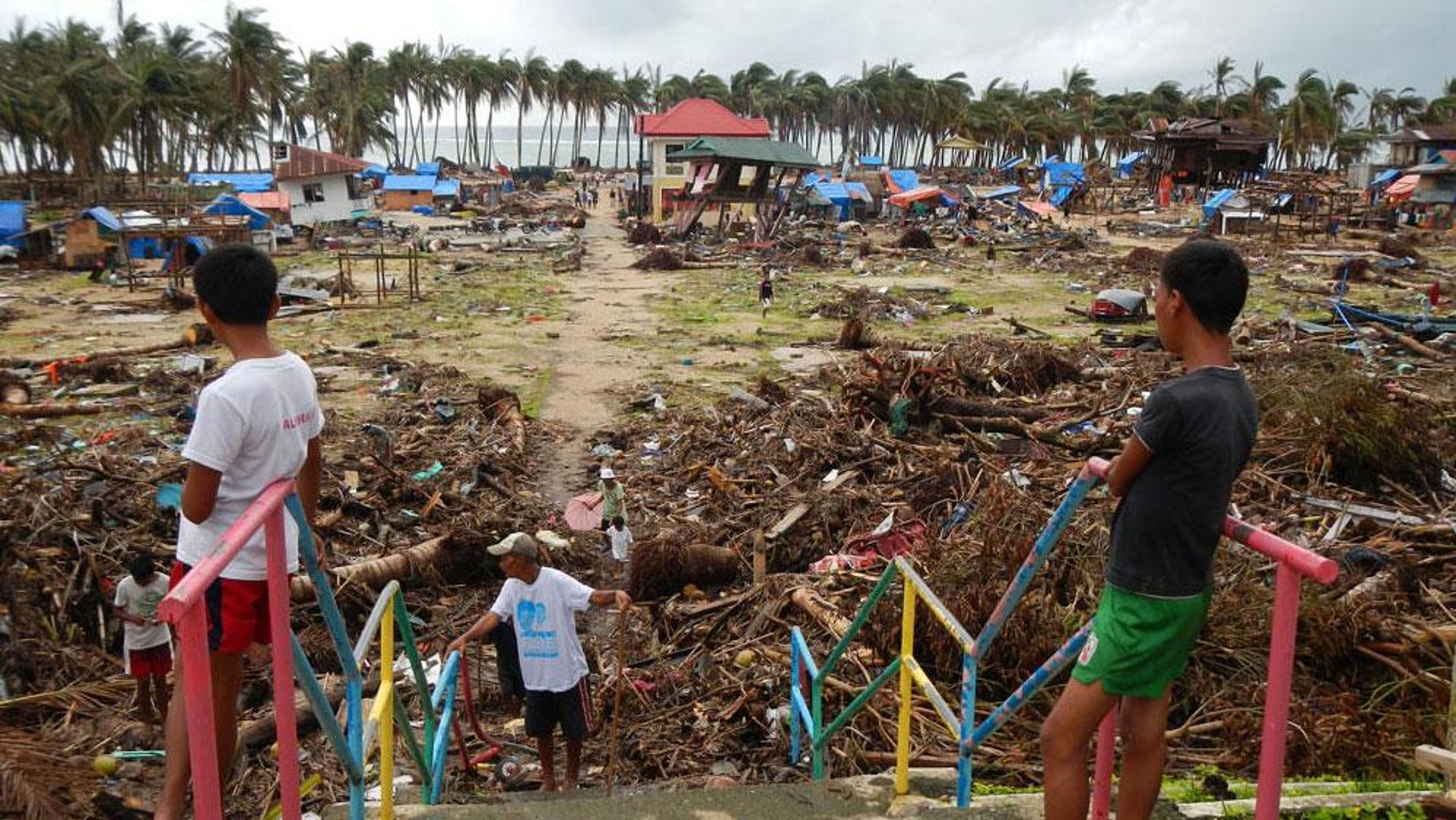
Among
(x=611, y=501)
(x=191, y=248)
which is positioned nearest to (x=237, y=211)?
(x=191, y=248)

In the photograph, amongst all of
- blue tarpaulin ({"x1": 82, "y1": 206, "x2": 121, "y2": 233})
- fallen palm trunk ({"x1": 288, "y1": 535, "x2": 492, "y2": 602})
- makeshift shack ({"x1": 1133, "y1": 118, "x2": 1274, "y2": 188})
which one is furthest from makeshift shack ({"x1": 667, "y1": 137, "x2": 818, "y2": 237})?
fallen palm trunk ({"x1": 288, "y1": 535, "x2": 492, "y2": 602})

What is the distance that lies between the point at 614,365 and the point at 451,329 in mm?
4523

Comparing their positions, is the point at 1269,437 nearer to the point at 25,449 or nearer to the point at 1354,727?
the point at 1354,727

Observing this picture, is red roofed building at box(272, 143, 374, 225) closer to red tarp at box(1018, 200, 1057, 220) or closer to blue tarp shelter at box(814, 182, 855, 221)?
blue tarp shelter at box(814, 182, 855, 221)

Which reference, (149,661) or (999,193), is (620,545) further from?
(999,193)

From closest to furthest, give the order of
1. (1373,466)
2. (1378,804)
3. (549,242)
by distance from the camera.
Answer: (1378,804) < (1373,466) < (549,242)

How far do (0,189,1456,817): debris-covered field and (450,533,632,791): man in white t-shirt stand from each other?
44 centimetres

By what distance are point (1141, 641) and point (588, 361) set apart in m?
14.3

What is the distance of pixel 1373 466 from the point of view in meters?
7.78

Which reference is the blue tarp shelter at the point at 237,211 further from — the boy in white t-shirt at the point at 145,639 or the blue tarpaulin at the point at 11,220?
the boy in white t-shirt at the point at 145,639

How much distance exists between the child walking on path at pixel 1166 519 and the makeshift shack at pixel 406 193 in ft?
170

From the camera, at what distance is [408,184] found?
51312 mm

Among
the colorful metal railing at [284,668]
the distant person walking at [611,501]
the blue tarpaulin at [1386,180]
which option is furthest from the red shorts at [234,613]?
the blue tarpaulin at [1386,180]

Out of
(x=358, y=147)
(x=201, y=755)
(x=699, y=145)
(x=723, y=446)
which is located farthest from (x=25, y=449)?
(x=358, y=147)
